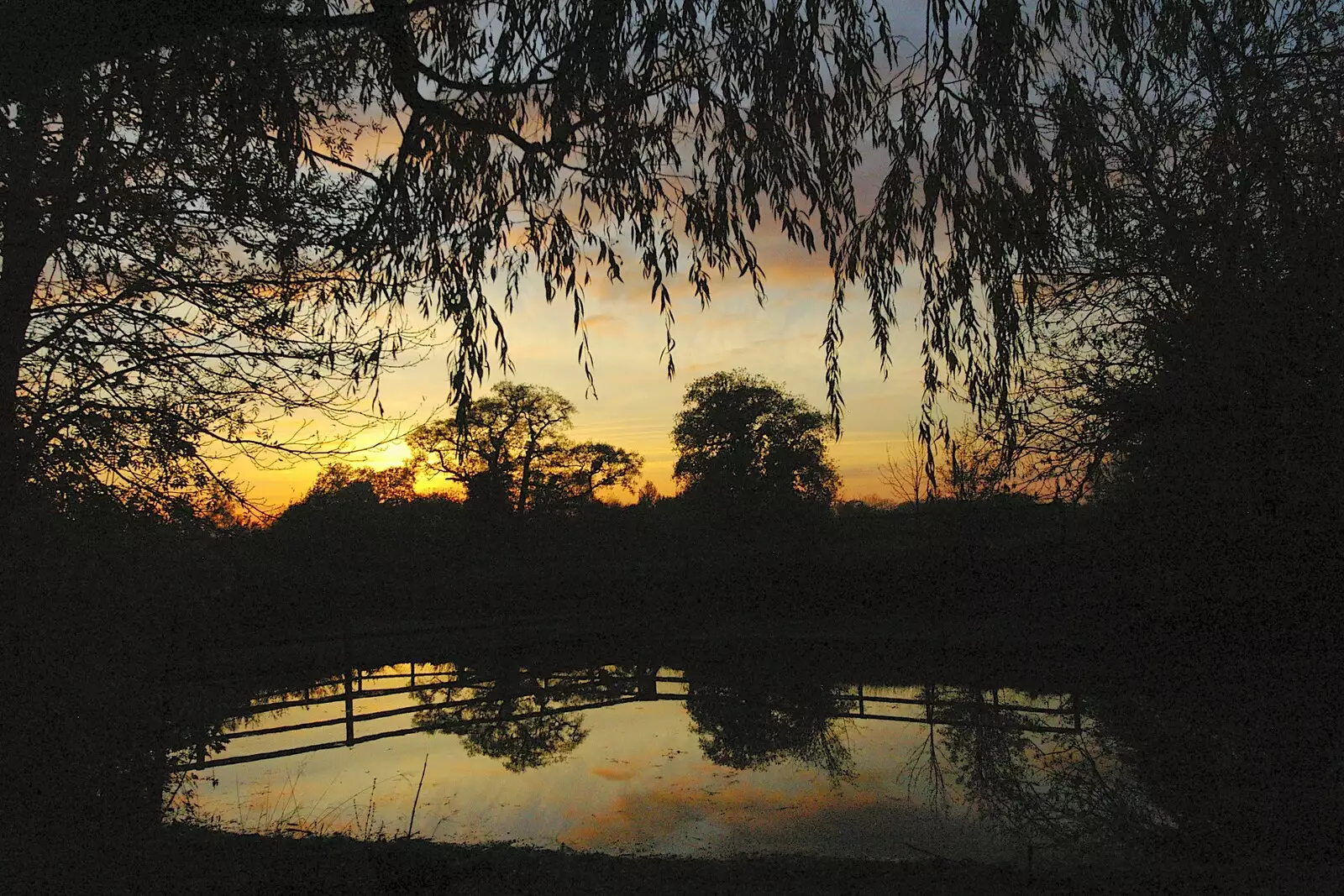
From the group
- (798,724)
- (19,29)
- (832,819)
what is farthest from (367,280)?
(798,724)

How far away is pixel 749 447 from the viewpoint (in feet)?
164

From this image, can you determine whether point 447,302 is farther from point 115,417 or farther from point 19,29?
point 115,417

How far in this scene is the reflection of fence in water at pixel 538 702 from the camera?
459 inches

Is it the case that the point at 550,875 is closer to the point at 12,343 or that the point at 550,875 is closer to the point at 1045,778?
the point at 12,343

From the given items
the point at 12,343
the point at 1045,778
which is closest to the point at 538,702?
the point at 1045,778

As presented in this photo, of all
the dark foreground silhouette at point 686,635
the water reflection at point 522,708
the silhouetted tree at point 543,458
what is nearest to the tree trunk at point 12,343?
the dark foreground silhouette at point 686,635

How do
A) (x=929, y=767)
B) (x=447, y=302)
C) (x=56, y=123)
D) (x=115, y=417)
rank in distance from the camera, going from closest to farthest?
1. (x=447, y=302)
2. (x=56, y=123)
3. (x=115, y=417)
4. (x=929, y=767)

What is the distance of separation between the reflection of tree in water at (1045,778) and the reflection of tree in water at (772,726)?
142 cm

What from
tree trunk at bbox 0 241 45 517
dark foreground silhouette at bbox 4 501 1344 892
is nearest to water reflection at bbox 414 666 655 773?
dark foreground silhouette at bbox 4 501 1344 892

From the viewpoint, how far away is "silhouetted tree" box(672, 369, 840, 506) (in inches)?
1885

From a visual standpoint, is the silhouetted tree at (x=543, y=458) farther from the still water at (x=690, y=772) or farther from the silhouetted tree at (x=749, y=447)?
the still water at (x=690, y=772)

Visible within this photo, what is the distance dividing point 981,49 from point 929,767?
8357mm

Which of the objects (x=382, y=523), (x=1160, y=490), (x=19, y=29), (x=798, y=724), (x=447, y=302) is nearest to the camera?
(x=19, y=29)

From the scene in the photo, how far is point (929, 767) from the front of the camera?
417 inches
